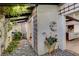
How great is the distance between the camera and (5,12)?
241 centimetres

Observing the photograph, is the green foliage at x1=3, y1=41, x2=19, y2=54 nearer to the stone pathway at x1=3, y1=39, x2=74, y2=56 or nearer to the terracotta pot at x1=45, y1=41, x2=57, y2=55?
the stone pathway at x1=3, y1=39, x2=74, y2=56

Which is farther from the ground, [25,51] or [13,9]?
[13,9]

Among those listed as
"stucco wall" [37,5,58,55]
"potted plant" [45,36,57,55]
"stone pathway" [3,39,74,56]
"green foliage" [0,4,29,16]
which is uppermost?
"green foliage" [0,4,29,16]

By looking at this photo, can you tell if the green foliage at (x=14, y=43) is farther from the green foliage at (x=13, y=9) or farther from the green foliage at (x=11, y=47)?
the green foliage at (x=13, y=9)

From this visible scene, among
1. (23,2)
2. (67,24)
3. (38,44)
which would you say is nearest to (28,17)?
(23,2)

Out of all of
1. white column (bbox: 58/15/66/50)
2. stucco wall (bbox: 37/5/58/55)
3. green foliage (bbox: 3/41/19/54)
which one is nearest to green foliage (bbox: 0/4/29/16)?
stucco wall (bbox: 37/5/58/55)

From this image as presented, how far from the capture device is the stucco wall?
2402 mm

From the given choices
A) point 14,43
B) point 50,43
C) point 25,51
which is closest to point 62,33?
point 50,43

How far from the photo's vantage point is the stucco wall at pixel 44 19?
2.40 meters

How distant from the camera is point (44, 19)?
2.42 meters

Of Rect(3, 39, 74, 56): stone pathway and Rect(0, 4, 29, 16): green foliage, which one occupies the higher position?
Rect(0, 4, 29, 16): green foliage

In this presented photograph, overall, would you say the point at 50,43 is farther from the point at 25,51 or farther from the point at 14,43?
the point at 14,43

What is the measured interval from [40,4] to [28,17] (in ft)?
0.82

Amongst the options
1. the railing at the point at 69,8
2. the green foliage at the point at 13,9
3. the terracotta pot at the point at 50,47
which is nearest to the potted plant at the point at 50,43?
the terracotta pot at the point at 50,47
